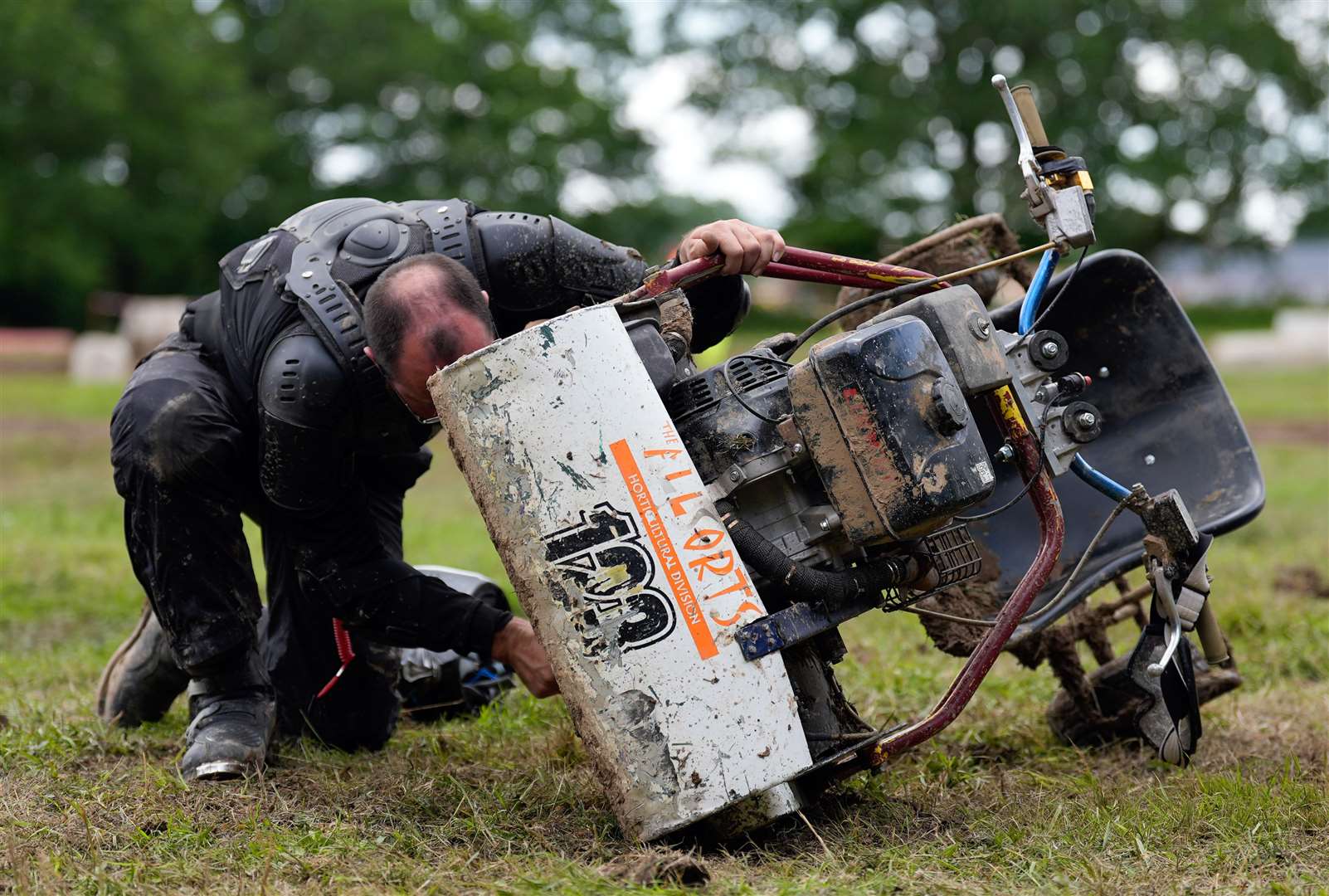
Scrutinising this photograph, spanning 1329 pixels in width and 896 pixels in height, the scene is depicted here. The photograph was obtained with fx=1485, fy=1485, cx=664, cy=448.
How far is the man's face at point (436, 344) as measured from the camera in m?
3.18

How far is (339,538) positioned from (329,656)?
731 mm

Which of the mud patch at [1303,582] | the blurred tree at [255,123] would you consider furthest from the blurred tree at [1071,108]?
the mud patch at [1303,582]

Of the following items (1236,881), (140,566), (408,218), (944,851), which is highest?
(408,218)

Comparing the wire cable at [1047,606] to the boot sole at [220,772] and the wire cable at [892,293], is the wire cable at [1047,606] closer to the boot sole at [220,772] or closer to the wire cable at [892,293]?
the wire cable at [892,293]

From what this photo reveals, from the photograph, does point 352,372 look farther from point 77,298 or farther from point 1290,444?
point 77,298

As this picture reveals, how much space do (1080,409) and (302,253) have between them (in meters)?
1.92

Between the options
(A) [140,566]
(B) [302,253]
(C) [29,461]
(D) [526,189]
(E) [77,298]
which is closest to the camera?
(B) [302,253]

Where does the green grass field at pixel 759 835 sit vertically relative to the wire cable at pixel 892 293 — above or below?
below

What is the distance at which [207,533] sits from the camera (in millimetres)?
3879

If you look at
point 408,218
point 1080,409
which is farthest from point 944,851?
point 408,218

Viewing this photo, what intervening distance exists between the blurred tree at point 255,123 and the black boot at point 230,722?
29.5 m

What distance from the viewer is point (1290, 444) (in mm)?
12172

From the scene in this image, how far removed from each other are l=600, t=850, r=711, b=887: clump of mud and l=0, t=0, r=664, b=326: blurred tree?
3101 centimetres

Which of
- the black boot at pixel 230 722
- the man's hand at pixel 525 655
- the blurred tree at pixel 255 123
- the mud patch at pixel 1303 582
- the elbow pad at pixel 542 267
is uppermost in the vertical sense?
the blurred tree at pixel 255 123
